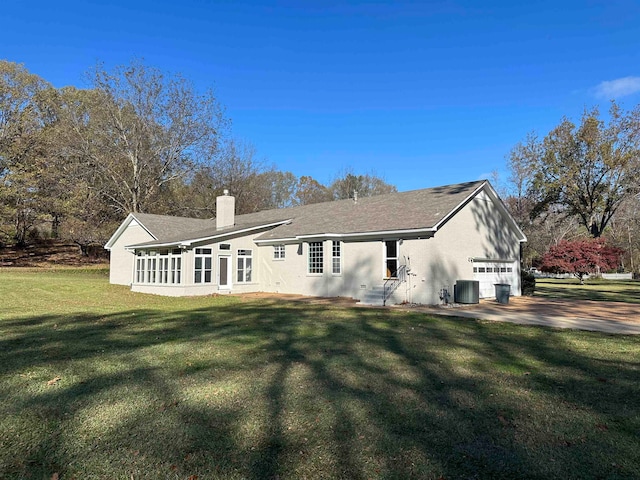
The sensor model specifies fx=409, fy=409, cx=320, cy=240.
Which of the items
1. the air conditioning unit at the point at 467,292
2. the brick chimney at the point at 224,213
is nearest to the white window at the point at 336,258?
the air conditioning unit at the point at 467,292

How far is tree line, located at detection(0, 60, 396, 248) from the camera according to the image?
3083cm

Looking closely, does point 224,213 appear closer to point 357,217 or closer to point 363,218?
point 357,217

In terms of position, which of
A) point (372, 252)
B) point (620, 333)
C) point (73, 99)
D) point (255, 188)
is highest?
point (73, 99)

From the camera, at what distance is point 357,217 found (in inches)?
778

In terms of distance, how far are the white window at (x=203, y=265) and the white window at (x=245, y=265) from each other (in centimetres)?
164

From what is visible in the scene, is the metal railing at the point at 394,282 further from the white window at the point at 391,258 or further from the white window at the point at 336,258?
the white window at the point at 336,258

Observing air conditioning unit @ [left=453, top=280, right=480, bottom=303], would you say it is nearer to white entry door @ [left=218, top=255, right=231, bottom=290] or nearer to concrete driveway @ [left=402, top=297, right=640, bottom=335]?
concrete driveway @ [left=402, top=297, right=640, bottom=335]

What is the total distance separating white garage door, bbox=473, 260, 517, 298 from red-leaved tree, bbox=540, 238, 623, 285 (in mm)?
11948

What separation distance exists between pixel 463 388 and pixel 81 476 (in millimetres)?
4371

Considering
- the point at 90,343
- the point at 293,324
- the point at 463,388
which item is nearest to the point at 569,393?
the point at 463,388

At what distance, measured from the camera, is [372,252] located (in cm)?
1742

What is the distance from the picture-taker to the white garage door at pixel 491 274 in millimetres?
18038

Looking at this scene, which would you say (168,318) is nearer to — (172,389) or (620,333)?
(172,389)

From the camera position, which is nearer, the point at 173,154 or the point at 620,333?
the point at 620,333
